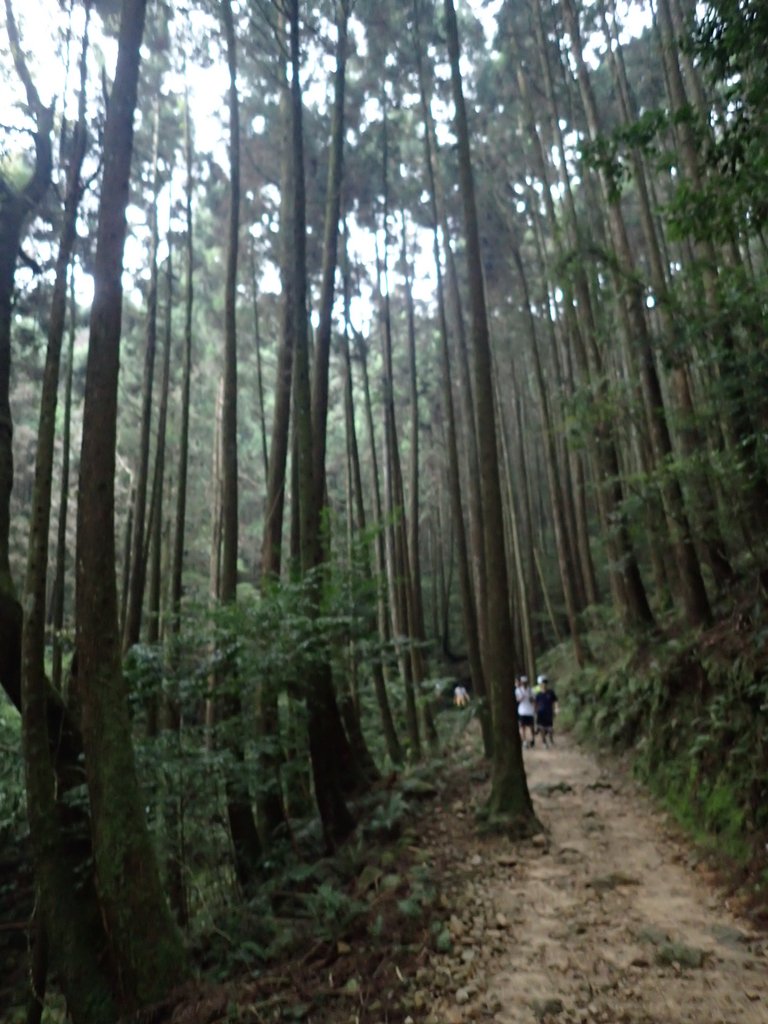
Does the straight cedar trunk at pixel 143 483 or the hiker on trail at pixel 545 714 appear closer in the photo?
the straight cedar trunk at pixel 143 483

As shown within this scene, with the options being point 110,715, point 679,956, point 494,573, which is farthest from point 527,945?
point 494,573

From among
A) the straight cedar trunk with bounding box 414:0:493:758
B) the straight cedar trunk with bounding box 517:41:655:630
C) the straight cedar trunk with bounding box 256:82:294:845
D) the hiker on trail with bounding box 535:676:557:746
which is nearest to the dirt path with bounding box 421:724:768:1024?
the straight cedar trunk with bounding box 256:82:294:845

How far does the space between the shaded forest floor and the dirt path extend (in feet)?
0.04

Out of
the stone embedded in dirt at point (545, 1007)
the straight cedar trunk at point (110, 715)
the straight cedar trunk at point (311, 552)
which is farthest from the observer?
the straight cedar trunk at point (311, 552)

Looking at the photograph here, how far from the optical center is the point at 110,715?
4.71 m

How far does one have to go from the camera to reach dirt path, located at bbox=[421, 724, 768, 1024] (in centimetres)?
390

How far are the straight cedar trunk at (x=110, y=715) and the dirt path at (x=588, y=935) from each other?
1.81 m

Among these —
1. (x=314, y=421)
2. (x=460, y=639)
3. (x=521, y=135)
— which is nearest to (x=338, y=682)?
(x=314, y=421)

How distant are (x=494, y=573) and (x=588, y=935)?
12.6 ft

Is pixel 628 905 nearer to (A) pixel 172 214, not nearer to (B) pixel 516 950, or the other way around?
(B) pixel 516 950

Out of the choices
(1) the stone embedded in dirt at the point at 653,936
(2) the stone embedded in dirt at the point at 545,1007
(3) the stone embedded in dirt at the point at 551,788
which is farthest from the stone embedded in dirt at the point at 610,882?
(3) the stone embedded in dirt at the point at 551,788

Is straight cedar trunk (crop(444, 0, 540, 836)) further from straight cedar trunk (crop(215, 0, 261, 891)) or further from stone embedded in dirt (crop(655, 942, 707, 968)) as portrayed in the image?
straight cedar trunk (crop(215, 0, 261, 891))

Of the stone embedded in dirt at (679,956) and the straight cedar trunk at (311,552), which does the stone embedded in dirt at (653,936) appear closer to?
the stone embedded in dirt at (679,956)

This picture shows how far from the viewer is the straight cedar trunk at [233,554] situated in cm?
750
